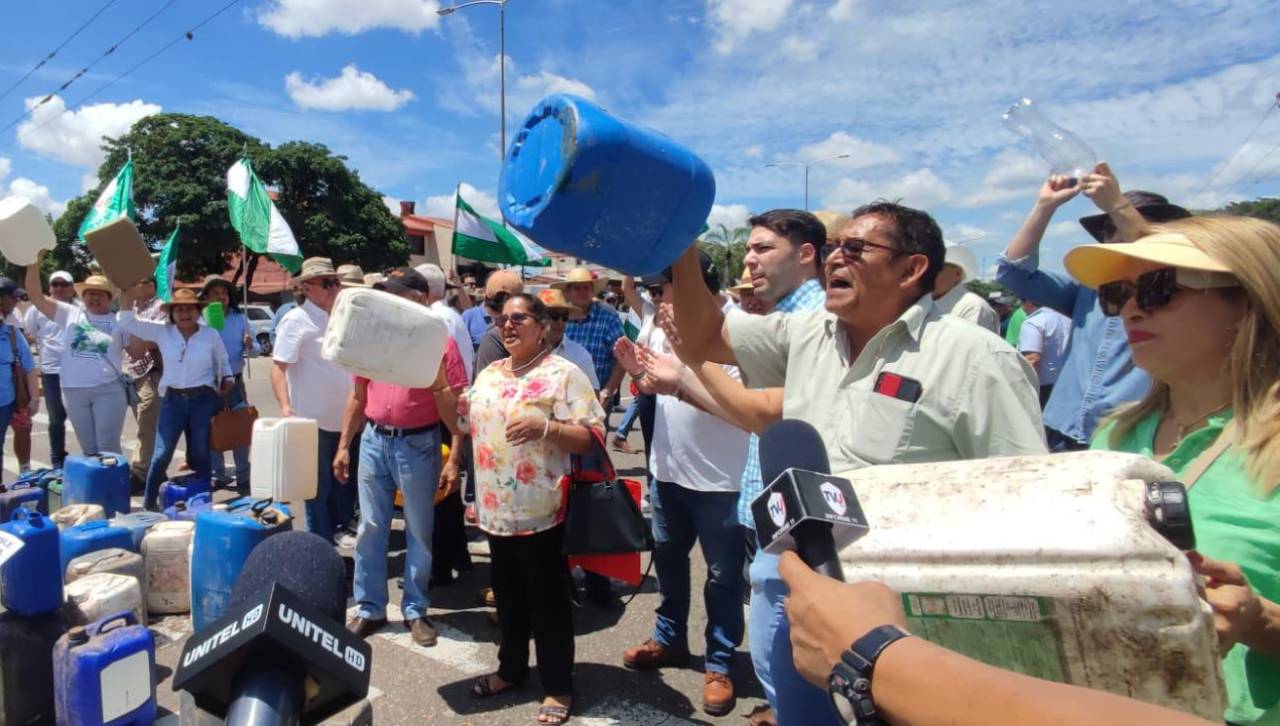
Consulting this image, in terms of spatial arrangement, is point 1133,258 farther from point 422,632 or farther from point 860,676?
point 422,632

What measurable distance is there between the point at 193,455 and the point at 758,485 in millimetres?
5672

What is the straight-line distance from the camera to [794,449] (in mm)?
1313

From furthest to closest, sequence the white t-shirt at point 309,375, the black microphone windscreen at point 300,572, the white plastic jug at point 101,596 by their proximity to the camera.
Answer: the white t-shirt at point 309,375 < the white plastic jug at point 101,596 < the black microphone windscreen at point 300,572

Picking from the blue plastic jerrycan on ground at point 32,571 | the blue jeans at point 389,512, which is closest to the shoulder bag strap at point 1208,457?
the blue jeans at point 389,512

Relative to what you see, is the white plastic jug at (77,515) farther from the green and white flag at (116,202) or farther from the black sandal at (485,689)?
the green and white flag at (116,202)

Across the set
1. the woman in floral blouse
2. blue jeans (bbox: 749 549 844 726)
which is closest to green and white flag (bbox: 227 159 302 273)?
the woman in floral blouse

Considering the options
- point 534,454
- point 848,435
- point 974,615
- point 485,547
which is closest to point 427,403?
point 534,454

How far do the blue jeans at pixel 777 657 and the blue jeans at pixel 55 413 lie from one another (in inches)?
301

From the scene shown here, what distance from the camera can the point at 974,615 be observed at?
1.06 m

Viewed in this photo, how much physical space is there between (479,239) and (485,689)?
25.2 feet

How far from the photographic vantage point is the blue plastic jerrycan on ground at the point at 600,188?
5.56ft

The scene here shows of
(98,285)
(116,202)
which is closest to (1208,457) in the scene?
(98,285)

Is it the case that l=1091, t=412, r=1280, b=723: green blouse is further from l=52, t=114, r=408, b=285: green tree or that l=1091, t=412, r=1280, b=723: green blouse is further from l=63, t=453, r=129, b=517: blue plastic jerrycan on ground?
l=52, t=114, r=408, b=285: green tree

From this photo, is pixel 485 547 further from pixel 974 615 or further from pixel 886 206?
pixel 974 615
